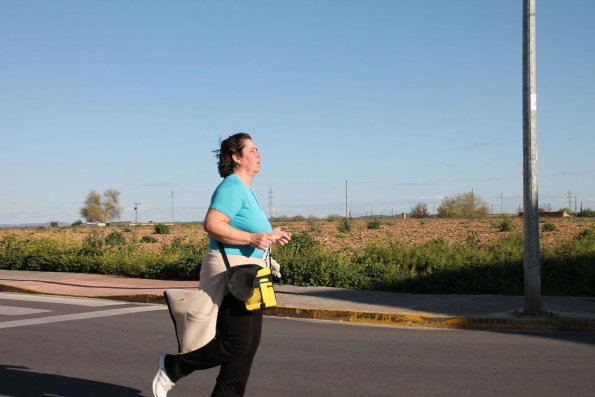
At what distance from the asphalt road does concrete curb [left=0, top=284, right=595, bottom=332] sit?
1.04 feet

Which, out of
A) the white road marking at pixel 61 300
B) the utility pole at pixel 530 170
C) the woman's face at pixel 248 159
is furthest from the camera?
the white road marking at pixel 61 300

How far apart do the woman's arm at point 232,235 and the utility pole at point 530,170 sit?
6.70 m

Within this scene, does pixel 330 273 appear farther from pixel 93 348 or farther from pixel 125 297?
pixel 93 348

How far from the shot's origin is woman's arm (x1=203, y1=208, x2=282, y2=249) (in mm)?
4230

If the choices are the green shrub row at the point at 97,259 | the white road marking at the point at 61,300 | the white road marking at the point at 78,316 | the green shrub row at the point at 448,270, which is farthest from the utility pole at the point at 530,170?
the green shrub row at the point at 97,259

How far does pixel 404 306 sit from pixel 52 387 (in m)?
6.15

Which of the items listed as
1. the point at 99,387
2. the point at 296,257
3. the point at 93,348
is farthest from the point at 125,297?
the point at 99,387

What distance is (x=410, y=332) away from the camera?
9.40 meters

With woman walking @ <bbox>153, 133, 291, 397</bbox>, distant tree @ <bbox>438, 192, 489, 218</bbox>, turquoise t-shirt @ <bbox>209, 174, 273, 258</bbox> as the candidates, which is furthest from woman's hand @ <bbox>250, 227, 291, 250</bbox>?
distant tree @ <bbox>438, 192, 489, 218</bbox>

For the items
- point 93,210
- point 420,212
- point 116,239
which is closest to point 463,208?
point 420,212

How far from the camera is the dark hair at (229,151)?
4578 mm

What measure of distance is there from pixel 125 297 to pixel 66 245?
32.6 ft

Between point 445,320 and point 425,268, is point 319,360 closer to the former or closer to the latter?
point 445,320

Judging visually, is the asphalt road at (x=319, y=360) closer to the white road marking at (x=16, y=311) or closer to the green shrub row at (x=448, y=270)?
the white road marking at (x=16, y=311)
